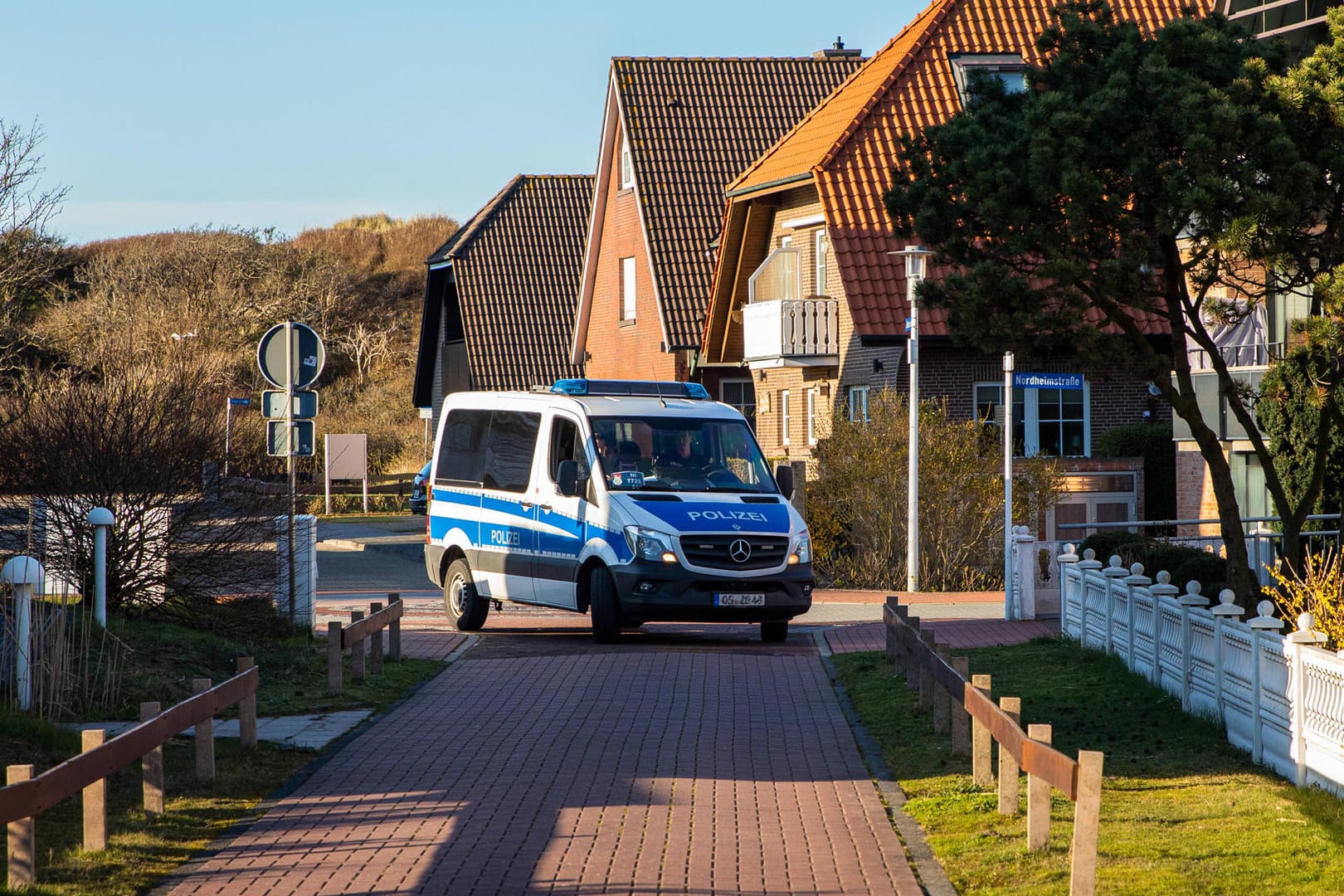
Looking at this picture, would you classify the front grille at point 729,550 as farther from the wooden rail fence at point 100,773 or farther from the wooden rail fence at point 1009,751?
the wooden rail fence at point 100,773

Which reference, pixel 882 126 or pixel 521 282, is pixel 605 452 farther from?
pixel 521 282

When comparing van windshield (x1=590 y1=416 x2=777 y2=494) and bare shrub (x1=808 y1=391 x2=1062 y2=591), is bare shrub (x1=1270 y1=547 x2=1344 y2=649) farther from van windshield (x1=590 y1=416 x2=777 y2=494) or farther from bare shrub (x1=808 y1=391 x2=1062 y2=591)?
bare shrub (x1=808 y1=391 x2=1062 y2=591)

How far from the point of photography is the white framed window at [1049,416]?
3309cm

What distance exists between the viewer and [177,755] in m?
10.8

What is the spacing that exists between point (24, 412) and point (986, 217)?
8226 mm

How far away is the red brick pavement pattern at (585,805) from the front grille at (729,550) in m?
3.09

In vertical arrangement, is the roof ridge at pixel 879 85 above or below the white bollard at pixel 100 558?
above

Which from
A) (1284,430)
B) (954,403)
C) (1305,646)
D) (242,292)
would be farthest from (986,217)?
(242,292)

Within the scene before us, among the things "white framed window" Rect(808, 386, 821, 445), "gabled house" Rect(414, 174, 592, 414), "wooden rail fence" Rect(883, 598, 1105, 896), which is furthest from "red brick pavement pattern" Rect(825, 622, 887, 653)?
"gabled house" Rect(414, 174, 592, 414)

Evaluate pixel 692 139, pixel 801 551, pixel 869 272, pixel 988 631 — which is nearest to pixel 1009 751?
pixel 801 551

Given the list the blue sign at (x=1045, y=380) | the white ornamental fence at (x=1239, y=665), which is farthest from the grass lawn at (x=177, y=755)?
the blue sign at (x=1045, y=380)

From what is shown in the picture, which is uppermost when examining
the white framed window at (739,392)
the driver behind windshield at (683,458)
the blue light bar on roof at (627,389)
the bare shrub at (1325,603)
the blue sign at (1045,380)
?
the white framed window at (739,392)

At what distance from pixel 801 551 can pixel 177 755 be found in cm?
813

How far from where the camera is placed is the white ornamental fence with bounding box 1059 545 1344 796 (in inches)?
368
